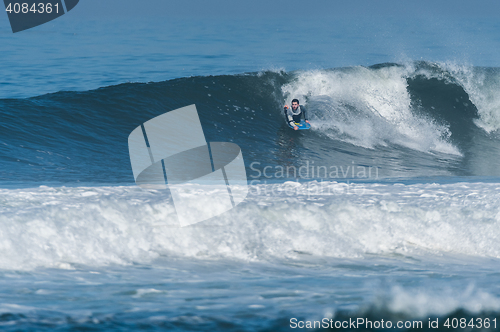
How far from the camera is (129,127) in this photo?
12.3m

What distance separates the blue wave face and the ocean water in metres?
0.06

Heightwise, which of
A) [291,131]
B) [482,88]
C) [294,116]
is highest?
[482,88]

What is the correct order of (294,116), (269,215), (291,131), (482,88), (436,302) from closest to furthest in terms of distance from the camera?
(436,302) < (269,215) < (294,116) < (291,131) < (482,88)

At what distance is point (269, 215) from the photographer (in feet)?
20.2

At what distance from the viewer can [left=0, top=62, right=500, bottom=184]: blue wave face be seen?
9812 millimetres

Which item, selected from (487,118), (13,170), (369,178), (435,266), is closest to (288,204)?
(435,266)

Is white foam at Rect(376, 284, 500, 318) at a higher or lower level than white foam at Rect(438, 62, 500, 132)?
lower

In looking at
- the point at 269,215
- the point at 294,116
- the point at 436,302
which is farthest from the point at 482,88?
the point at 436,302

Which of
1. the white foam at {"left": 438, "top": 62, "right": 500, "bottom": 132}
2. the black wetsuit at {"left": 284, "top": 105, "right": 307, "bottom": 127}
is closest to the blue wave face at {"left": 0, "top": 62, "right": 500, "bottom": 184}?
the white foam at {"left": 438, "top": 62, "right": 500, "bottom": 132}

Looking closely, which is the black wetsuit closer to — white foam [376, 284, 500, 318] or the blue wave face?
the blue wave face

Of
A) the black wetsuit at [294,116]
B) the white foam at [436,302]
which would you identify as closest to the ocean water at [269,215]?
the white foam at [436,302]

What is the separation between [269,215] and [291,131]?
7010 mm

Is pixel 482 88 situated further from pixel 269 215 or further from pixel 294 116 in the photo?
pixel 269 215

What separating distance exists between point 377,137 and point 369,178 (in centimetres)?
414
